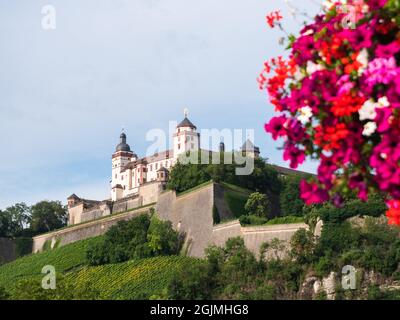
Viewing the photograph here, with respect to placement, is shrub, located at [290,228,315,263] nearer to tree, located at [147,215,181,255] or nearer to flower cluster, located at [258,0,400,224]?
tree, located at [147,215,181,255]

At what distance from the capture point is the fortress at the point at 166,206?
47513mm

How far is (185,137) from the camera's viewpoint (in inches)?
3275

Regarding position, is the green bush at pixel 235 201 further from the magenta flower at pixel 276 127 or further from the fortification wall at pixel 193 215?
the magenta flower at pixel 276 127

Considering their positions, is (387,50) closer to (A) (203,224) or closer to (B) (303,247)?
(B) (303,247)

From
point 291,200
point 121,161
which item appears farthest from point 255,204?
point 121,161

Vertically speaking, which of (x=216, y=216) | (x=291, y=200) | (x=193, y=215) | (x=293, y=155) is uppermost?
(x=291, y=200)

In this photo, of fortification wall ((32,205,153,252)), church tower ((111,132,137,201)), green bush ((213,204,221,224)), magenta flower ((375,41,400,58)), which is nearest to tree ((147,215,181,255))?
green bush ((213,204,221,224))

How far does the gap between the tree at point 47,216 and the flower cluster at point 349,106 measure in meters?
74.9

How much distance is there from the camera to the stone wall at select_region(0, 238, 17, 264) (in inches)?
2899

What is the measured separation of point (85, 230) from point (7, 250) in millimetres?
11272
